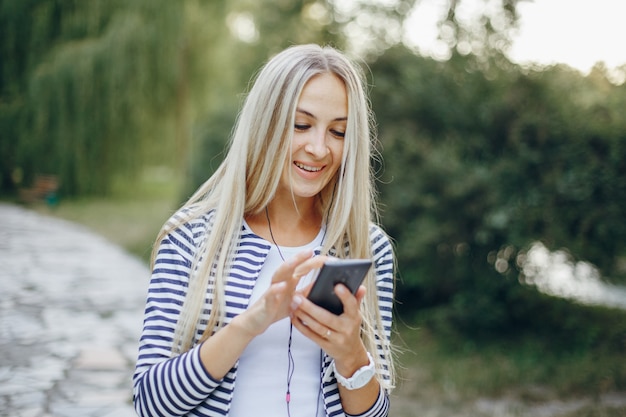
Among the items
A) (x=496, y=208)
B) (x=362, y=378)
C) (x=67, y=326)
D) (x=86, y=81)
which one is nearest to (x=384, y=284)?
(x=362, y=378)

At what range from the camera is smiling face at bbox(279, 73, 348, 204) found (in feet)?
5.07

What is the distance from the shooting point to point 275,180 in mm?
1591

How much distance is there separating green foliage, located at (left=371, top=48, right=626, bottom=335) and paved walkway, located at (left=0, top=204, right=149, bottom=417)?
7.50ft

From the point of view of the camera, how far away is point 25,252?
8.08 metres

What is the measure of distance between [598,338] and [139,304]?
4201 mm

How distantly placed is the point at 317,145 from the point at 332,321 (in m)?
0.47

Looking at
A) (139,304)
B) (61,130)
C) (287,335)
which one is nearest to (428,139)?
(139,304)

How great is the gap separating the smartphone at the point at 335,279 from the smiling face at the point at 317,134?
404 millimetres

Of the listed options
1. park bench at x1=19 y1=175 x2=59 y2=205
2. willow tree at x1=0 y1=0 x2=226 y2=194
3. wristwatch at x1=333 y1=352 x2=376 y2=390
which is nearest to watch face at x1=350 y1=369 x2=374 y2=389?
wristwatch at x1=333 y1=352 x2=376 y2=390

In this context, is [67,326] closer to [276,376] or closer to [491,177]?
[491,177]

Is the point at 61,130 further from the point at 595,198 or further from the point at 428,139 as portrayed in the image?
the point at 595,198

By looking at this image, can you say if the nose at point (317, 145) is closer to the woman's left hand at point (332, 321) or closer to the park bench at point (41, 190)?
the woman's left hand at point (332, 321)

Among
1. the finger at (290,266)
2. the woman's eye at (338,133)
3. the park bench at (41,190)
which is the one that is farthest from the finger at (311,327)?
the park bench at (41,190)

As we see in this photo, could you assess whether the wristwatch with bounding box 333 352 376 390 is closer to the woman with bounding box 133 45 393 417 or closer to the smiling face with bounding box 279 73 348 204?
the woman with bounding box 133 45 393 417
